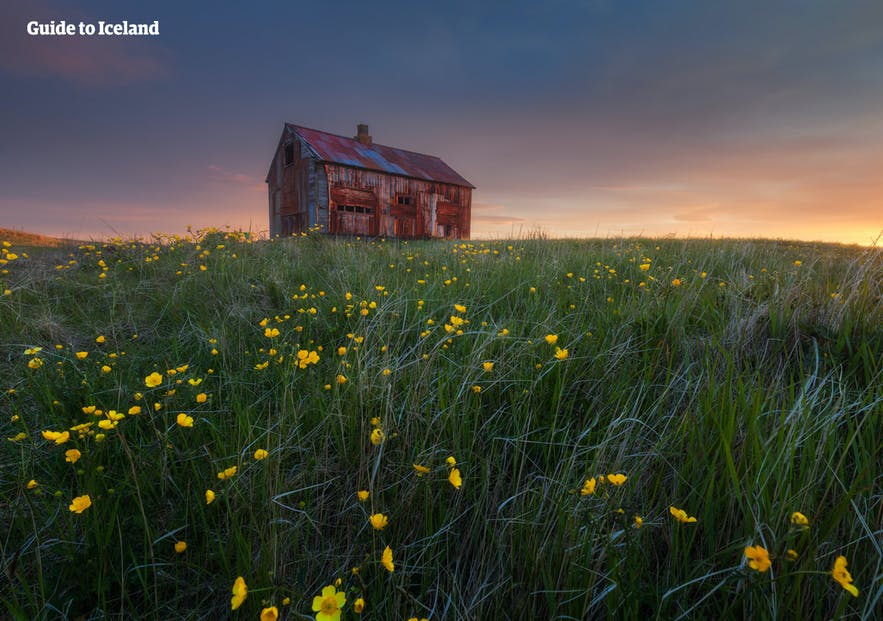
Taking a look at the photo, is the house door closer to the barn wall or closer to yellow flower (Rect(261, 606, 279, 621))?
the barn wall

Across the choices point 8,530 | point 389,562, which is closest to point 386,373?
point 389,562

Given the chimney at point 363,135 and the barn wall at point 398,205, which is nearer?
the barn wall at point 398,205

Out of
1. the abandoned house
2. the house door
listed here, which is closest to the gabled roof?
the abandoned house

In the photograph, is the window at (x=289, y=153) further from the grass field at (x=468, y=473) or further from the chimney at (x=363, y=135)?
the grass field at (x=468, y=473)

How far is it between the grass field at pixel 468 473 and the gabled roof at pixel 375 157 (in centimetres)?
1651

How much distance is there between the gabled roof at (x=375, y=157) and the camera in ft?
58.3

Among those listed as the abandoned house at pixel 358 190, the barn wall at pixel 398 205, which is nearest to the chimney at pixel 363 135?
the abandoned house at pixel 358 190

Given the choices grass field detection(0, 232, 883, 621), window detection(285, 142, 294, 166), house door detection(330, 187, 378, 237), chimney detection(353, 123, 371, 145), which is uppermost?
chimney detection(353, 123, 371, 145)

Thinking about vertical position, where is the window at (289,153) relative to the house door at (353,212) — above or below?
above

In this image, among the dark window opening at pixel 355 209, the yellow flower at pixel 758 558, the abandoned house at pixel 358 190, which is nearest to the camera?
the yellow flower at pixel 758 558

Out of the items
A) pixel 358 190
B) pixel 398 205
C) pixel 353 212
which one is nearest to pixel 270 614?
pixel 353 212

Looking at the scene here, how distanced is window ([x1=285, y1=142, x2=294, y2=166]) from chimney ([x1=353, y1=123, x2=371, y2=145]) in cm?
405

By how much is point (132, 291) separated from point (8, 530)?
152 inches

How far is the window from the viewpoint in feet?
61.8
